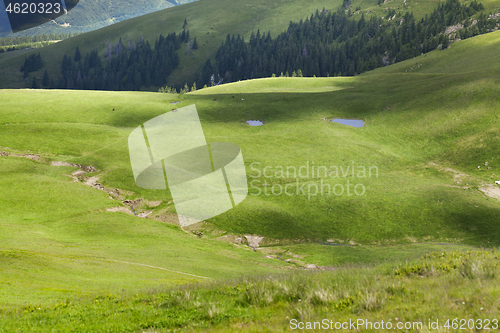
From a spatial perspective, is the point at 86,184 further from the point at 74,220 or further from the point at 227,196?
the point at 227,196

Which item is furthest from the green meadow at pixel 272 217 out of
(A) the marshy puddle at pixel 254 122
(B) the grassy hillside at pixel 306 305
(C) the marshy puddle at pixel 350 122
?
(A) the marshy puddle at pixel 254 122

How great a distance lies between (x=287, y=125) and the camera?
77.8 m

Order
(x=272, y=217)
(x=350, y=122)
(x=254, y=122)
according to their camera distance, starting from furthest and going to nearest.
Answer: (x=254, y=122)
(x=350, y=122)
(x=272, y=217)

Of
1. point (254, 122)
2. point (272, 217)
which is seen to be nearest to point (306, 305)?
point (272, 217)

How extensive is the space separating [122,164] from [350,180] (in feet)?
120

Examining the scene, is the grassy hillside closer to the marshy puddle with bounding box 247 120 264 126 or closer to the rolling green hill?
the rolling green hill

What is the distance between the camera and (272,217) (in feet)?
137

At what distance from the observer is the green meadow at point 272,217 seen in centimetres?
1184

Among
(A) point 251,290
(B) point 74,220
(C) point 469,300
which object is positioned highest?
(C) point 469,300

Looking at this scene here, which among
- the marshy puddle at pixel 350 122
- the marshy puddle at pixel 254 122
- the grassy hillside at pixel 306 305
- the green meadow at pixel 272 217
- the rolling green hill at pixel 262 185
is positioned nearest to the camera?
the grassy hillside at pixel 306 305

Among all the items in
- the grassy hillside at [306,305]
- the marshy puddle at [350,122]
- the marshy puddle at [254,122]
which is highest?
the grassy hillside at [306,305]

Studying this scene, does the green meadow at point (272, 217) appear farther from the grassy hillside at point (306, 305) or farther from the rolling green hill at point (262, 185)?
the rolling green hill at point (262, 185)

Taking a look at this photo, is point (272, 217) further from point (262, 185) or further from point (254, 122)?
point (254, 122)

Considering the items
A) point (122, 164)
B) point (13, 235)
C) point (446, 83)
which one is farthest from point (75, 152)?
point (446, 83)
